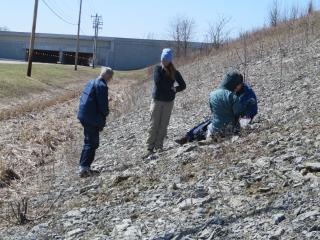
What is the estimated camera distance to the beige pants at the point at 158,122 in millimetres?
9055

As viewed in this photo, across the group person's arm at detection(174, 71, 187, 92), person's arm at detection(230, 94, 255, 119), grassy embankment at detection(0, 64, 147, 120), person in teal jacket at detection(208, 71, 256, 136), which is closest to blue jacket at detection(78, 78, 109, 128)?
person's arm at detection(174, 71, 187, 92)

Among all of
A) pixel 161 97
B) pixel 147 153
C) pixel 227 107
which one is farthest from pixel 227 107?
pixel 147 153

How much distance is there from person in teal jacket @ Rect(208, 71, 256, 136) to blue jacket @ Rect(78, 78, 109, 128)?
1.77m

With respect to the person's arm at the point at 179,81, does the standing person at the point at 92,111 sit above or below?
below

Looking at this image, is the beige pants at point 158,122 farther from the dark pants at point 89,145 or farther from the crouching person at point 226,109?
the dark pants at point 89,145

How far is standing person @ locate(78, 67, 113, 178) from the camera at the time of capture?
8445mm

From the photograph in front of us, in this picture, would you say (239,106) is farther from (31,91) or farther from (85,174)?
(31,91)

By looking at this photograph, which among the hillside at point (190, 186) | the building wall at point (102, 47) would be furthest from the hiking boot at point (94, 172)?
the building wall at point (102, 47)

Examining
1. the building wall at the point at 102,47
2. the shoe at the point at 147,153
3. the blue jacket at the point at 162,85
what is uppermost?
the building wall at the point at 102,47

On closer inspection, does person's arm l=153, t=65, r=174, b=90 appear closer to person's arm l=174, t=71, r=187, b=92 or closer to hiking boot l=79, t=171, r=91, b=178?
person's arm l=174, t=71, r=187, b=92

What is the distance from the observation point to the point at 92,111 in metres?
8.51

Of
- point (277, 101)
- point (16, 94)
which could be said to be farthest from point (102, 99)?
point (16, 94)

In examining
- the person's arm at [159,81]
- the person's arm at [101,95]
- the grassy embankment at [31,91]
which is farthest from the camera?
the grassy embankment at [31,91]

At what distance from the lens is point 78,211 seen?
267 inches
